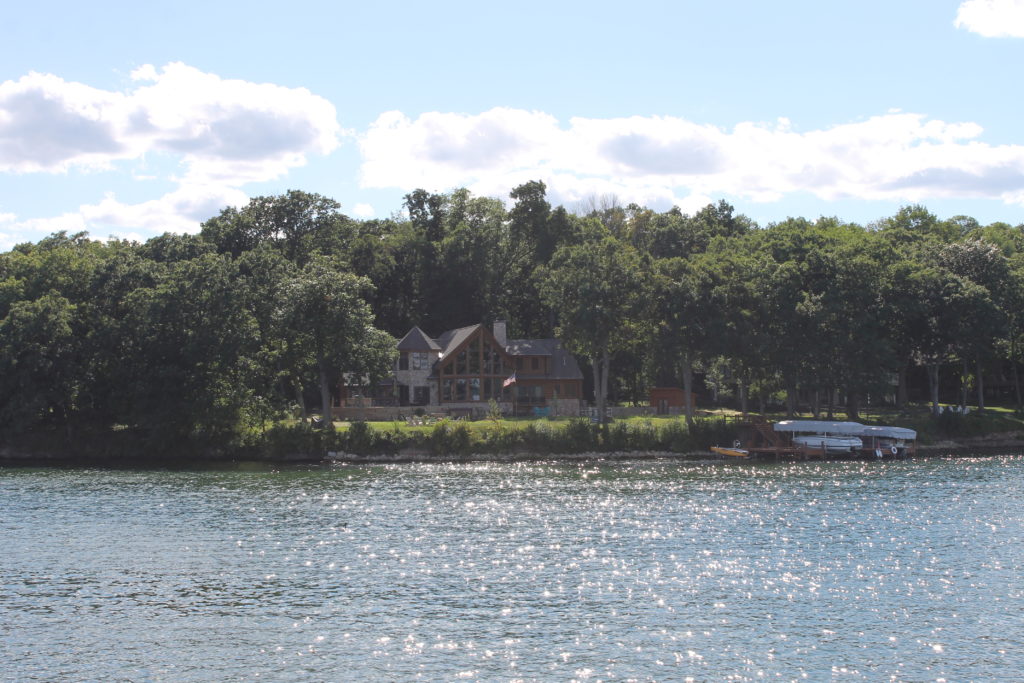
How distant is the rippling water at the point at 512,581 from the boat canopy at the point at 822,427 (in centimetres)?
1597

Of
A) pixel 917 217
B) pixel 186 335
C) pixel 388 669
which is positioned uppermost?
pixel 917 217

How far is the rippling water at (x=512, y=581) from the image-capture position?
23.1 meters

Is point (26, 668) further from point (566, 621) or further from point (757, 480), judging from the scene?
point (757, 480)

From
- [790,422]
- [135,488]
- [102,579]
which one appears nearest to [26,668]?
[102,579]

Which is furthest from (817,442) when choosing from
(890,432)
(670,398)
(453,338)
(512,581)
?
(512,581)

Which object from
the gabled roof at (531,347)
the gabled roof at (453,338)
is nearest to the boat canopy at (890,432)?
the gabled roof at (531,347)

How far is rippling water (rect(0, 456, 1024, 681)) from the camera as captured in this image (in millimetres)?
23078

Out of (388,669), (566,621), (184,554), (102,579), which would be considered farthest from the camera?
(184,554)

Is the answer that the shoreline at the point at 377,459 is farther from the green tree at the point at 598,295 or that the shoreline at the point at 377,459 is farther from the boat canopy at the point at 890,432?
the green tree at the point at 598,295

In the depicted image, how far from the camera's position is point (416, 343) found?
278 ft

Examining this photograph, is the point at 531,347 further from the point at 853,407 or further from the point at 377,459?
the point at 853,407

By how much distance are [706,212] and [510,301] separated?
3267 centimetres

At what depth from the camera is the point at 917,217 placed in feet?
358

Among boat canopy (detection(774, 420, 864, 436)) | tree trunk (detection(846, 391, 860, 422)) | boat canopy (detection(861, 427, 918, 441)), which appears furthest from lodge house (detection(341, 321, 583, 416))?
boat canopy (detection(861, 427, 918, 441))
